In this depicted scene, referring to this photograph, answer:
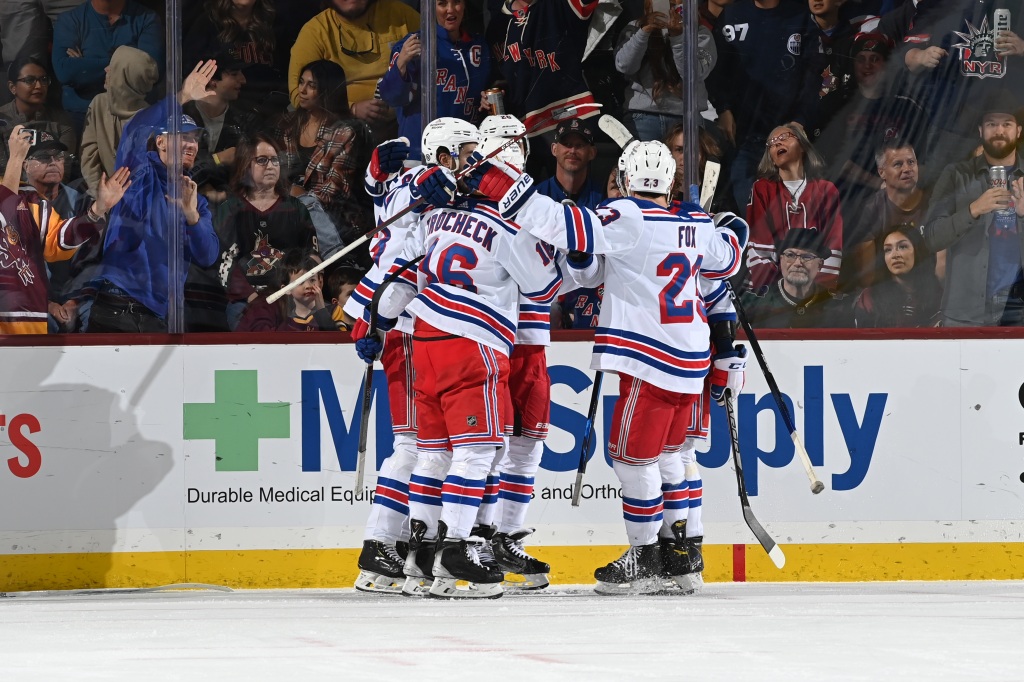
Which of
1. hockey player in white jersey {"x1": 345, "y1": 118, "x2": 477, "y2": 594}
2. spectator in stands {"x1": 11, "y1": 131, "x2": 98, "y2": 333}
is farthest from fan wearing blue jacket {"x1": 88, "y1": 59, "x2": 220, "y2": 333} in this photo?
hockey player in white jersey {"x1": 345, "y1": 118, "x2": 477, "y2": 594}

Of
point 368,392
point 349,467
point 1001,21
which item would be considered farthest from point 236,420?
point 1001,21

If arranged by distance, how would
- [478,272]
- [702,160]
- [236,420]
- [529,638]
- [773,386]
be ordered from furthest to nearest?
[702,160] → [236,420] → [773,386] → [478,272] → [529,638]

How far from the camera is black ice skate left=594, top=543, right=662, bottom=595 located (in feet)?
16.7

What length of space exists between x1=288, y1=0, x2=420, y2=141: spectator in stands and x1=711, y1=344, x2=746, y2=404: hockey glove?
165 cm

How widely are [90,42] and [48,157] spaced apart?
48 cm

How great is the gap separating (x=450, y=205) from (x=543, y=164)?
1.00m

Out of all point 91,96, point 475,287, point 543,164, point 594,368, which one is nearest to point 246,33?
point 91,96

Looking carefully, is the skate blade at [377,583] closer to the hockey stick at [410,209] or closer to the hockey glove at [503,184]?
the hockey stick at [410,209]

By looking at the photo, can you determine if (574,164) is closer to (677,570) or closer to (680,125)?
(680,125)

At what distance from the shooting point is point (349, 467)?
5699mm

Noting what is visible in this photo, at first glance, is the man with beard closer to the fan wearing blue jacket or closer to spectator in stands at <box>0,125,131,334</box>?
the fan wearing blue jacket

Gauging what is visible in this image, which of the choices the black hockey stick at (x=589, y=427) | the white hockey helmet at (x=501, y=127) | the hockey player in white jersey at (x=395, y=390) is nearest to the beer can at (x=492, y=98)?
the white hockey helmet at (x=501, y=127)

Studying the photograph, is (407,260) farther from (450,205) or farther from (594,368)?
(594,368)

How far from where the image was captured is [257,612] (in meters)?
4.55
